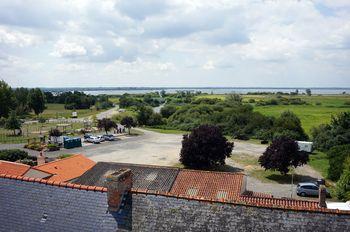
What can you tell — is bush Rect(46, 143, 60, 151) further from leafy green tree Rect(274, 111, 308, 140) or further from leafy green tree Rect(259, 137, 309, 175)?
leafy green tree Rect(274, 111, 308, 140)

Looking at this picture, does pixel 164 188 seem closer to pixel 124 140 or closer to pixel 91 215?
pixel 91 215

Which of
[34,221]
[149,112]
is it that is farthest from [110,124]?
[34,221]

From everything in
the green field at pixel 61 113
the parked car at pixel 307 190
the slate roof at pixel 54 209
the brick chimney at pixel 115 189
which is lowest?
the green field at pixel 61 113

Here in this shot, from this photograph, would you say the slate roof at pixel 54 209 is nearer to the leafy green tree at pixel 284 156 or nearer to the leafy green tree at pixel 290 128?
the leafy green tree at pixel 284 156

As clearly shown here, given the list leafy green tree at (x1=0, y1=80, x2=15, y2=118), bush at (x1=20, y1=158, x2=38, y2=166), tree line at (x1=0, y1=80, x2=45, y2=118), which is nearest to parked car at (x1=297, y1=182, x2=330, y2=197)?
bush at (x1=20, y1=158, x2=38, y2=166)

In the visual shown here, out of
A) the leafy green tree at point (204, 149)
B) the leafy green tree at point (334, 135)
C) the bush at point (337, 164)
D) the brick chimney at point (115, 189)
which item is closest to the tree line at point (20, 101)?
the leafy green tree at point (204, 149)

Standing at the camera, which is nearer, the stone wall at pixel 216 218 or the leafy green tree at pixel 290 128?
the stone wall at pixel 216 218
